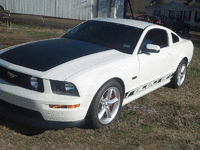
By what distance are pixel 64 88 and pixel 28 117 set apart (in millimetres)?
570

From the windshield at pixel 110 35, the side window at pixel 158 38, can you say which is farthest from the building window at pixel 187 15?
the windshield at pixel 110 35

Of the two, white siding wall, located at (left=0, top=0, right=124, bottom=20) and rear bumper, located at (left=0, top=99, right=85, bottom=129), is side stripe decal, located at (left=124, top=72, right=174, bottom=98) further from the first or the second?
white siding wall, located at (left=0, top=0, right=124, bottom=20)

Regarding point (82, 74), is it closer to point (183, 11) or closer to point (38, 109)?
point (38, 109)

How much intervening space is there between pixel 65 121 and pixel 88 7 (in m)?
14.3

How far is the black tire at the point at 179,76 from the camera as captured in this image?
5739 mm

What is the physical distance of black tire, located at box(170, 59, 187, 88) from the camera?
5.74 metres

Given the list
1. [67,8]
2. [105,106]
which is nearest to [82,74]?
[105,106]

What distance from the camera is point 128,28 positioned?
474 cm

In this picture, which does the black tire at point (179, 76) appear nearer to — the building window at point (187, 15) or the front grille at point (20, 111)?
the front grille at point (20, 111)

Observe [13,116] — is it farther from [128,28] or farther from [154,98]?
[154,98]

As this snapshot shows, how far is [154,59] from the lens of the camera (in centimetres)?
459

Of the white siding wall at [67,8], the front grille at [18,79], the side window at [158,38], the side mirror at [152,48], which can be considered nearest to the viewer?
the front grille at [18,79]

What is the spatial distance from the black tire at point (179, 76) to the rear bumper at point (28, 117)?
126 inches

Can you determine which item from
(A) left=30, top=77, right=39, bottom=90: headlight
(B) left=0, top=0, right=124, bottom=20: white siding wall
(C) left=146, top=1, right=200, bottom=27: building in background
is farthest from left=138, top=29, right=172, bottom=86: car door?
(C) left=146, top=1, right=200, bottom=27: building in background
